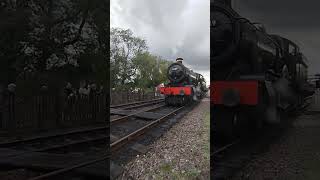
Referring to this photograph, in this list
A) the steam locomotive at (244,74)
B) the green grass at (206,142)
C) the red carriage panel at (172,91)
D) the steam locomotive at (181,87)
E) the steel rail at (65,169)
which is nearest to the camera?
the green grass at (206,142)

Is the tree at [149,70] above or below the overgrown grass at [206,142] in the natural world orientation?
above

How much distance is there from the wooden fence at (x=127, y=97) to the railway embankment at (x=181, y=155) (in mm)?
470

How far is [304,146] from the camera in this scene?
339cm

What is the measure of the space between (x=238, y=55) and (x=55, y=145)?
8.75 ft

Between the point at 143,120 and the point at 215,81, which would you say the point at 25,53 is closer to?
the point at 143,120

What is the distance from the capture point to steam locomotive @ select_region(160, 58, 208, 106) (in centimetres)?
385

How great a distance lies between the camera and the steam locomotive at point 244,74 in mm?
3439

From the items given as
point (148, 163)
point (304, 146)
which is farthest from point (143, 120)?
point (304, 146)

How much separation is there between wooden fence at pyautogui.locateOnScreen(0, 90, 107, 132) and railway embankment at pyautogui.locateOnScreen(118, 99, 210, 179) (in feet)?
3.91

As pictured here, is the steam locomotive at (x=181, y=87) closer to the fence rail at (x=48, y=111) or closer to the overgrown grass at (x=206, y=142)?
the overgrown grass at (x=206, y=142)

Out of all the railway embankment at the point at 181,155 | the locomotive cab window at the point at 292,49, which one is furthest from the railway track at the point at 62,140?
the locomotive cab window at the point at 292,49

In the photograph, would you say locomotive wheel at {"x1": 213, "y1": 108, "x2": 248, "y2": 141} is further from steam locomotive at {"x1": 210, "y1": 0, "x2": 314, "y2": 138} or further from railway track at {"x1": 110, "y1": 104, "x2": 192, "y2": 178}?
Result: railway track at {"x1": 110, "y1": 104, "x2": 192, "y2": 178}

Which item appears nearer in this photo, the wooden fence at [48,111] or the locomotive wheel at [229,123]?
the locomotive wheel at [229,123]

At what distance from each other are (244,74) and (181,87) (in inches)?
38.3
